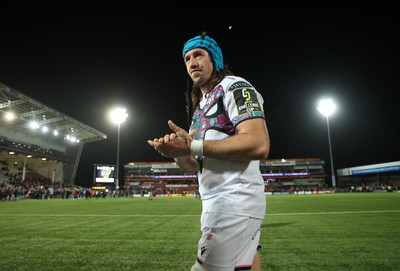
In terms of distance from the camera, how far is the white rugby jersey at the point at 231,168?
1.60m

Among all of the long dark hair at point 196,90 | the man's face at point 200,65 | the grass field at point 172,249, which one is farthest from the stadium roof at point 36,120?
the man's face at point 200,65

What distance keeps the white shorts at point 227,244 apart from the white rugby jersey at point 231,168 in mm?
53

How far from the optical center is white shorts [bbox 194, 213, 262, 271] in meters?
1.52

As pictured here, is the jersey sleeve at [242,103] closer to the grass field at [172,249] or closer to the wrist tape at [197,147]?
the wrist tape at [197,147]

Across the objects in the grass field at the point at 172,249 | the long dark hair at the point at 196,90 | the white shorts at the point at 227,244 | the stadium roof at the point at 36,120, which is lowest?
the grass field at the point at 172,249

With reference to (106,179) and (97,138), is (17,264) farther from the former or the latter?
(97,138)

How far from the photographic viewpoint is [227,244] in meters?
1.52

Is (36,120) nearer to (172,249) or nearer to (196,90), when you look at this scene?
(172,249)

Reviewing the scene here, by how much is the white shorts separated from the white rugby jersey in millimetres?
53

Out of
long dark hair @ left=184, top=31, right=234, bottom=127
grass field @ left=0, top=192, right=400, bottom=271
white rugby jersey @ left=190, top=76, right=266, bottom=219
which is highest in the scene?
long dark hair @ left=184, top=31, right=234, bottom=127

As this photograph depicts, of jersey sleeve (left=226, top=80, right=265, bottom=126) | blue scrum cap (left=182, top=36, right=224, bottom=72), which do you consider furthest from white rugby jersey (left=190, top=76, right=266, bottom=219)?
blue scrum cap (left=182, top=36, right=224, bottom=72)

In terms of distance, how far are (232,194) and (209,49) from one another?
108 cm

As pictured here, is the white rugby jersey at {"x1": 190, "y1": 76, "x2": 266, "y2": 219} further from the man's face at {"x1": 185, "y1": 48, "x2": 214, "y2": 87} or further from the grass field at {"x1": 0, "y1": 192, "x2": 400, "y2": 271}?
the grass field at {"x1": 0, "y1": 192, "x2": 400, "y2": 271}


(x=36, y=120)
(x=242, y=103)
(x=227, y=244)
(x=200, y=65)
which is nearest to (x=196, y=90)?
(x=200, y=65)
